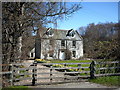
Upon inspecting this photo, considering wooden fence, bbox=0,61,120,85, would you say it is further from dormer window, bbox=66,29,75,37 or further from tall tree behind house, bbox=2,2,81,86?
dormer window, bbox=66,29,75,37

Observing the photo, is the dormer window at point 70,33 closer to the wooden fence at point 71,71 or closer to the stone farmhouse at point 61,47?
the stone farmhouse at point 61,47

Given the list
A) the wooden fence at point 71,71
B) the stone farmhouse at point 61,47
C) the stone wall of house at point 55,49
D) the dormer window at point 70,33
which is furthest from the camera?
the dormer window at point 70,33

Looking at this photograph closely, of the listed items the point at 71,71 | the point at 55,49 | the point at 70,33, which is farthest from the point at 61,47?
the point at 71,71

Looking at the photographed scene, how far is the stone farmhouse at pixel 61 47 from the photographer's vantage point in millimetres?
38112

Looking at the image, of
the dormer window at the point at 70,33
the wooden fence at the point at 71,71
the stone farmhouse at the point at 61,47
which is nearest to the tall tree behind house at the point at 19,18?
the wooden fence at the point at 71,71

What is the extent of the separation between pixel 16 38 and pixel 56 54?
29096 millimetres

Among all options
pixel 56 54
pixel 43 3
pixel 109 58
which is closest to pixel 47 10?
pixel 43 3

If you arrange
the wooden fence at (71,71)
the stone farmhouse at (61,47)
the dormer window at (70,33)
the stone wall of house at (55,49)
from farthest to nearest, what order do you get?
the dormer window at (70,33)
the stone farmhouse at (61,47)
the stone wall of house at (55,49)
the wooden fence at (71,71)

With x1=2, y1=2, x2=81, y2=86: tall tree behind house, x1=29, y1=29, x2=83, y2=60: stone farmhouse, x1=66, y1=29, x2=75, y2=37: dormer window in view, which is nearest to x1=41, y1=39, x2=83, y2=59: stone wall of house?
x1=29, y1=29, x2=83, y2=60: stone farmhouse

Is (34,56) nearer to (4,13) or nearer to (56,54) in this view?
(56,54)

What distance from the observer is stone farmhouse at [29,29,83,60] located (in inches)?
1500

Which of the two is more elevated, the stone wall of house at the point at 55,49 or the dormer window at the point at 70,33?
the dormer window at the point at 70,33

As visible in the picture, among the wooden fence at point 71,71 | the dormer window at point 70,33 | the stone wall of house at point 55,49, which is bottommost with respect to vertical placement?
the wooden fence at point 71,71

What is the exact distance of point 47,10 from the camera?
11.2m
